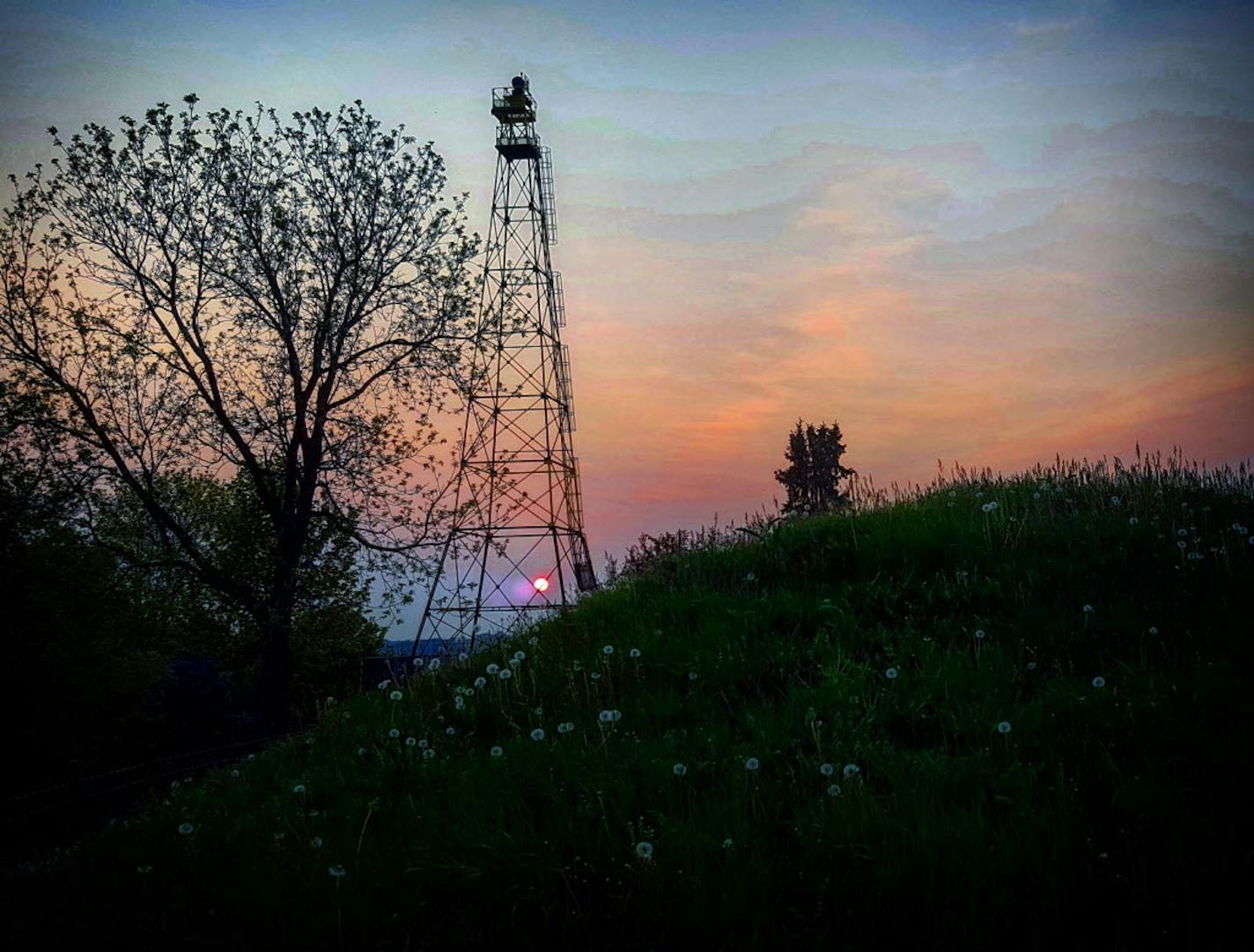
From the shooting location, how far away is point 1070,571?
8273 mm

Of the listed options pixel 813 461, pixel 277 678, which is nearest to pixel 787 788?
pixel 277 678

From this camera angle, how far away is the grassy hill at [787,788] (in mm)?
4039

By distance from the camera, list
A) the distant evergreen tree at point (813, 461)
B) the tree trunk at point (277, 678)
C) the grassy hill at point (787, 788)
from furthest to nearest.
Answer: the distant evergreen tree at point (813, 461) < the tree trunk at point (277, 678) < the grassy hill at point (787, 788)

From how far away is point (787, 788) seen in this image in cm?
509

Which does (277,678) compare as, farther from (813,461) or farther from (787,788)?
(813,461)

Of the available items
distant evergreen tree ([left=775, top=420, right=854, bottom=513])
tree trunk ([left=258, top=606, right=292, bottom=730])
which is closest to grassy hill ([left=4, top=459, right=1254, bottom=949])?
tree trunk ([left=258, top=606, right=292, bottom=730])

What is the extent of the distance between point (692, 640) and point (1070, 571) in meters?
3.98

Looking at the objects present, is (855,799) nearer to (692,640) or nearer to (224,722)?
(692,640)

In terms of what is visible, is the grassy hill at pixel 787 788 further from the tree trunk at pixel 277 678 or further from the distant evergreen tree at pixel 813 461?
the distant evergreen tree at pixel 813 461

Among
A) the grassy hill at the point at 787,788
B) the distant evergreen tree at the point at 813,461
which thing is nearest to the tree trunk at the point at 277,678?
the grassy hill at the point at 787,788

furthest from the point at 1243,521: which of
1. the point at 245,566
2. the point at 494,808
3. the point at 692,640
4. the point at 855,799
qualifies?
the point at 245,566

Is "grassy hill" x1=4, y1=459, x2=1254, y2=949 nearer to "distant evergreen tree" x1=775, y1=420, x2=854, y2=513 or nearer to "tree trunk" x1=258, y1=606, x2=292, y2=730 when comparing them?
"tree trunk" x1=258, y1=606, x2=292, y2=730

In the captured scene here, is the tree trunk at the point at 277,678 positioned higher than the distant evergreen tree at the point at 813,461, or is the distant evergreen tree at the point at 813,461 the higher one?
the distant evergreen tree at the point at 813,461

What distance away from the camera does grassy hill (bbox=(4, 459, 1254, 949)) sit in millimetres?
4039
